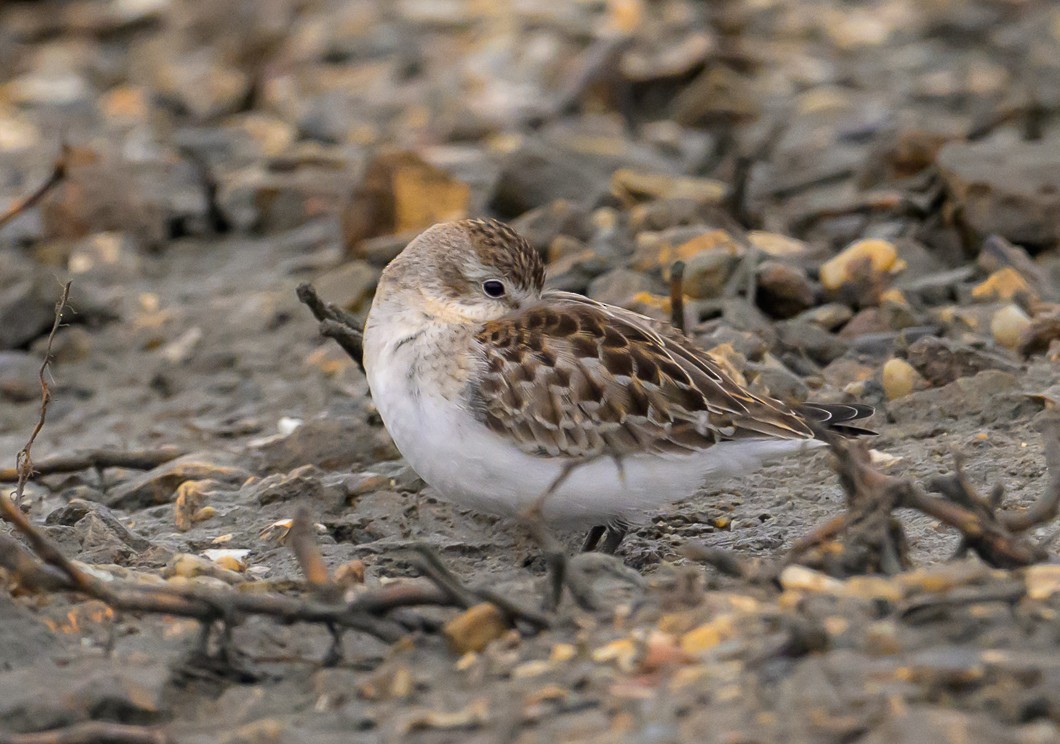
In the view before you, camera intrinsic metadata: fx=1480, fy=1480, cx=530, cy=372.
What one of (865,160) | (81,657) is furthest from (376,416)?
(865,160)

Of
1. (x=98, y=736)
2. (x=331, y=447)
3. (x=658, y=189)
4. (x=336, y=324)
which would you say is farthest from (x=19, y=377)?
(x=98, y=736)

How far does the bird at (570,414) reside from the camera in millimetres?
5156

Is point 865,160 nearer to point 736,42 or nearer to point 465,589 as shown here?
point 736,42

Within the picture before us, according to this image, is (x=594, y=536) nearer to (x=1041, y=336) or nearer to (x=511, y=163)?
(x=1041, y=336)

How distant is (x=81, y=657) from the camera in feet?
13.7

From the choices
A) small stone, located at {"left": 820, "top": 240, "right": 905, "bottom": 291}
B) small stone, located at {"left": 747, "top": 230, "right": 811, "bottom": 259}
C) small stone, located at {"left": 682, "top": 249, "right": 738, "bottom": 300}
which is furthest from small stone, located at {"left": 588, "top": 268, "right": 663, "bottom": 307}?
small stone, located at {"left": 820, "top": 240, "right": 905, "bottom": 291}

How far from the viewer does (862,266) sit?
742 cm

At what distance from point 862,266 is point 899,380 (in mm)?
1206

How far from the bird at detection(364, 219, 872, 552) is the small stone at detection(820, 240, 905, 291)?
78.5 inches

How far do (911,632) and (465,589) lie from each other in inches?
47.4

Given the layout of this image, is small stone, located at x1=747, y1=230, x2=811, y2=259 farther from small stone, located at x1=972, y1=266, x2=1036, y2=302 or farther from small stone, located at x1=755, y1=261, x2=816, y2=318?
small stone, located at x1=972, y1=266, x2=1036, y2=302

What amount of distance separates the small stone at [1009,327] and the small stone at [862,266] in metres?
0.73

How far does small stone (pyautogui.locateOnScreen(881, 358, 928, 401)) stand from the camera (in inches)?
250

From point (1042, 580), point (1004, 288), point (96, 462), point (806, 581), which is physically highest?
point (1042, 580)
